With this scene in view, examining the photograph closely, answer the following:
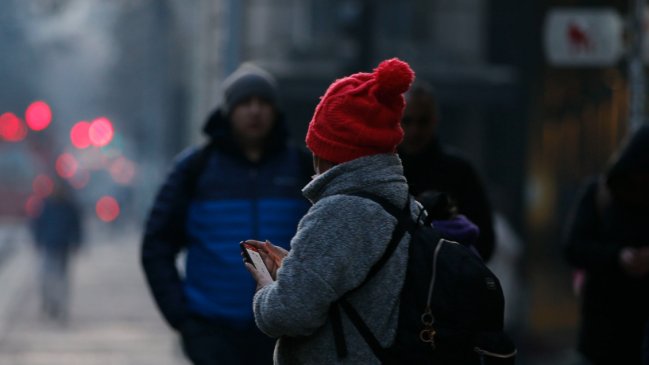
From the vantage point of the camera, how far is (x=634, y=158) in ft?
19.5

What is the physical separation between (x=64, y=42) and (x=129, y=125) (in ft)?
36.8

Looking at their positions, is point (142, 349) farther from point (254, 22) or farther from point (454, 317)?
point (454, 317)

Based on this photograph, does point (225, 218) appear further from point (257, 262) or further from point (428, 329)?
point (428, 329)

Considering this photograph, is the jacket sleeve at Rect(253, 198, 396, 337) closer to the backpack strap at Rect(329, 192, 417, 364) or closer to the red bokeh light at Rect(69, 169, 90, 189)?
the backpack strap at Rect(329, 192, 417, 364)

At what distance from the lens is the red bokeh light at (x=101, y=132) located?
5144cm

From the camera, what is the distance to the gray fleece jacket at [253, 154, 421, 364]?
356 cm

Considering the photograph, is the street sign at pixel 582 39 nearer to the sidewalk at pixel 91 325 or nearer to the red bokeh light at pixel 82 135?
the sidewalk at pixel 91 325

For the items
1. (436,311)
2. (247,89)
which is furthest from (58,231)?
(436,311)

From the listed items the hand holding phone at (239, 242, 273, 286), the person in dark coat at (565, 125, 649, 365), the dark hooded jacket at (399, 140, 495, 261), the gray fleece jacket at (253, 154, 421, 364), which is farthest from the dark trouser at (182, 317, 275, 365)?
the gray fleece jacket at (253, 154, 421, 364)

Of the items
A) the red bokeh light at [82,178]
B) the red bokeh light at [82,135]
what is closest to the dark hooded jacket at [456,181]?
the red bokeh light at [82,135]

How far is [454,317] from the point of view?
3598 millimetres

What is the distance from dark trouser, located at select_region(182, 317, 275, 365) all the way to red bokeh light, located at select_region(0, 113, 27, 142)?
4987cm

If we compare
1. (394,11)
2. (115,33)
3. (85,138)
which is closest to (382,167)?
(394,11)

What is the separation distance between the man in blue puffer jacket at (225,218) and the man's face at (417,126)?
419mm
